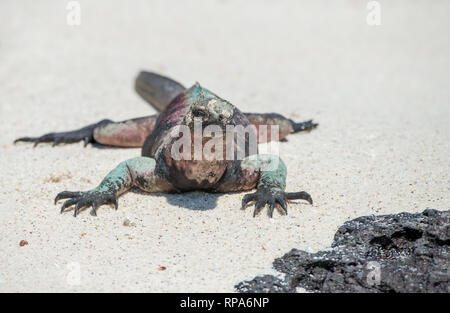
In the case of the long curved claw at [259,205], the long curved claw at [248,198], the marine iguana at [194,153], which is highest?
the marine iguana at [194,153]

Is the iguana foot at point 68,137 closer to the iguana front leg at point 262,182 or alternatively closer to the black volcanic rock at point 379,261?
the iguana front leg at point 262,182

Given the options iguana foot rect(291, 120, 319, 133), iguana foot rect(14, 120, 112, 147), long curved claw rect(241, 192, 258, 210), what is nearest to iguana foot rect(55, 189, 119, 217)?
long curved claw rect(241, 192, 258, 210)

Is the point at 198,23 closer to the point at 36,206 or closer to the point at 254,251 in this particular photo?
the point at 36,206

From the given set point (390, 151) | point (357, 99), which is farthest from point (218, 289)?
point (357, 99)

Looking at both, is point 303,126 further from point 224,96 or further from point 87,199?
point 87,199

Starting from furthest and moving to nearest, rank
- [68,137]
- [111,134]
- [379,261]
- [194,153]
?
[68,137]
[111,134]
[194,153]
[379,261]

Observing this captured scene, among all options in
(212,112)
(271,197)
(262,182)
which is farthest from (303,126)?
(212,112)

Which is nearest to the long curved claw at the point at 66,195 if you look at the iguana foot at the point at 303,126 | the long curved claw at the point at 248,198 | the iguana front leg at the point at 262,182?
the iguana front leg at the point at 262,182
